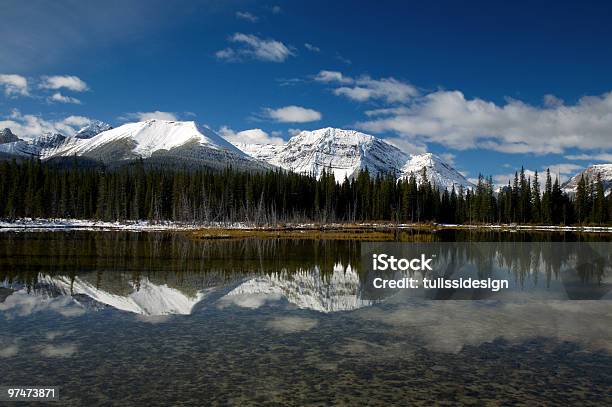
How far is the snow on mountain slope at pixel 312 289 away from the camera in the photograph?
2520 cm

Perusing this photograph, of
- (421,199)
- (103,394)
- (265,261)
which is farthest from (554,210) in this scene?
(103,394)

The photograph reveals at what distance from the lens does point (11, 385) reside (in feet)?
42.5

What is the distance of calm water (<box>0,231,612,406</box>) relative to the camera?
42.4ft

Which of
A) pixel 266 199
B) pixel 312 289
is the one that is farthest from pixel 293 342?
pixel 266 199

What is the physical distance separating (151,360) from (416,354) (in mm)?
9098

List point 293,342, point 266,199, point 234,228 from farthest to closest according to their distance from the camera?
point 266,199 < point 234,228 < point 293,342

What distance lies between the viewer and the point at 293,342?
17828 millimetres

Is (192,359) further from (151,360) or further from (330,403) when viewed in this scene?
(330,403)

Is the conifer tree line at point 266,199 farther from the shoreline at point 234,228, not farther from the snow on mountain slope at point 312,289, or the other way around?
the snow on mountain slope at point 312,289

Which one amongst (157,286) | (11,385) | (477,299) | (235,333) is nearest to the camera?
(11,385)

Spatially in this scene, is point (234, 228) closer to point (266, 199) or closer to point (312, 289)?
point (266, 199)

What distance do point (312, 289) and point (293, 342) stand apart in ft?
37.4

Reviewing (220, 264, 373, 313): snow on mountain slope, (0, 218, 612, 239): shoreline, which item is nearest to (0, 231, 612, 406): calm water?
(220, 264, 373, 313): snow on mountain slope

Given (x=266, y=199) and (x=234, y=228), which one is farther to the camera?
(x=266, y=199)
